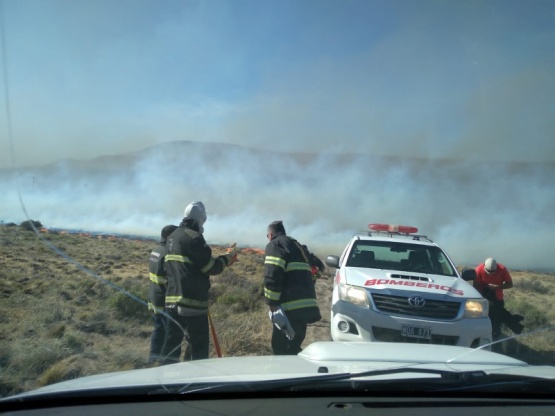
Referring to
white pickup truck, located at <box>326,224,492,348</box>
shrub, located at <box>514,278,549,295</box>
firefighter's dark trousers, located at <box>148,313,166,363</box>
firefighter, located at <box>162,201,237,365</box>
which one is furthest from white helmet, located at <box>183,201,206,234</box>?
shrub, located at <box>514,278,549,295</box>

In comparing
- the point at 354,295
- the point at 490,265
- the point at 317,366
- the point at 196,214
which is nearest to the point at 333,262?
the point at 354,295

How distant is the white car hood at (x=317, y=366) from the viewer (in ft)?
10.1

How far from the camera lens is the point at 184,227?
595cm

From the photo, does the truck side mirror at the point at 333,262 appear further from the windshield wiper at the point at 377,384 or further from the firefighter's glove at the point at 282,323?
the windshield wiper at the point at 377,384

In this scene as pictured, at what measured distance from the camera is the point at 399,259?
8977mm

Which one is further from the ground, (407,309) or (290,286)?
(290,286)

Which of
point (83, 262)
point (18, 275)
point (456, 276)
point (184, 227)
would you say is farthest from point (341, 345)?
point (83, 262)

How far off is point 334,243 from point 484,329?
74.1 ft

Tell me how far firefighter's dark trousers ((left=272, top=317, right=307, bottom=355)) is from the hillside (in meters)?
1.21

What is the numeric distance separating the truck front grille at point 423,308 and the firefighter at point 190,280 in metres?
2.16

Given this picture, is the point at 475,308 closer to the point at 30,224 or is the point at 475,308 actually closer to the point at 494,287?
the point at 494,287

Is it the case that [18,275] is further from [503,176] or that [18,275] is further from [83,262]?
[503,176]

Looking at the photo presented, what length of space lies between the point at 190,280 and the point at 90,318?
3.96 m

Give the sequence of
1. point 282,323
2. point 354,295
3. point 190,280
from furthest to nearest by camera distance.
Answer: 1. point 354,295
2. point 282,323
3. point 190,280
